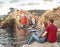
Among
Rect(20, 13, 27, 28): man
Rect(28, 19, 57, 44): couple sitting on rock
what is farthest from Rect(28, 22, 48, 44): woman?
Rect(20, 13, 27, 28): man

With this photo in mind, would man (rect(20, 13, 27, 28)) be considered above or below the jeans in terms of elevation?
above

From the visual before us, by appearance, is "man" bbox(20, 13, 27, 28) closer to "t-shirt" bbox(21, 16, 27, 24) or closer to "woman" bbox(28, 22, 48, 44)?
"t-shirt" bbox(21, 16, 27, 24)

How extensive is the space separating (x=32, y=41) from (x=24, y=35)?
11 cm

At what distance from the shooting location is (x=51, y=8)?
2.12m

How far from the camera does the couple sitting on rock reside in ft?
6.82

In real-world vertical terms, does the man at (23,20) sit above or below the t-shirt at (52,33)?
above

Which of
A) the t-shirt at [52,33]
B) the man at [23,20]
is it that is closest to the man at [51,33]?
the t-shirt at [52,33]

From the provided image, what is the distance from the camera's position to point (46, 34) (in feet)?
6.85

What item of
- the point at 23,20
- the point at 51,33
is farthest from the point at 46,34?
the point at 23,20

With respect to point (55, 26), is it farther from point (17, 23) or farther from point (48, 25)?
point (17, 23)

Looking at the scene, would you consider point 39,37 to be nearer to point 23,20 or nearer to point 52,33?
point 52,33

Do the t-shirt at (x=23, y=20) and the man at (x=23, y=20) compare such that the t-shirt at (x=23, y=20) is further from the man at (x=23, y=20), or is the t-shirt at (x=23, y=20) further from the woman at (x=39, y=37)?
the woman at (x=39, y=37)

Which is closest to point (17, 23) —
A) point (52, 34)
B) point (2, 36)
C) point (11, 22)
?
point (11, 22)

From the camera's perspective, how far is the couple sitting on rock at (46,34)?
2.08 m
